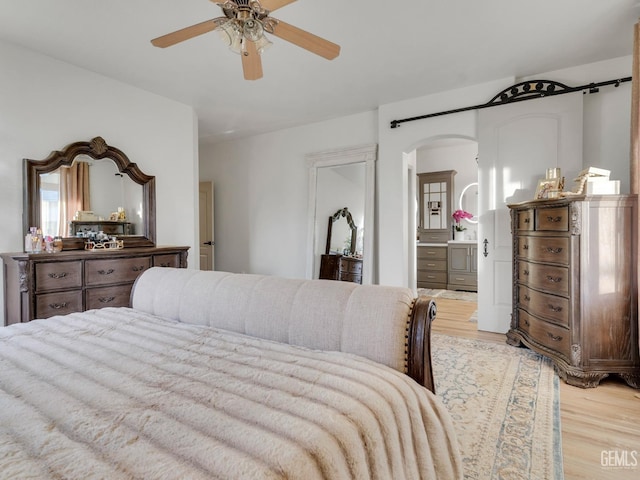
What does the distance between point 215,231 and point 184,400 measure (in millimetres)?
5476

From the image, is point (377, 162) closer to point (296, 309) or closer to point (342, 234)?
point (342, 234)

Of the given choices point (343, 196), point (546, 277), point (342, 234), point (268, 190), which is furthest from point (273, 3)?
point (268, 190)

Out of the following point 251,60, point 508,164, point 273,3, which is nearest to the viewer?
point 273,3

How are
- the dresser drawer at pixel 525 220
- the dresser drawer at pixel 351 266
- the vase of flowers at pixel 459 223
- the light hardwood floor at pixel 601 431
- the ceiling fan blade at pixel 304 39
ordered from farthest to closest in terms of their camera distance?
the vase of flowers at pixel 459 223 < the dresser drawer at pixel 351 266 < the dresser drawer at pixel 525 220 < the ceiling fan blade at pixel 304 39 < the light hardwood floor at pixel 601 431

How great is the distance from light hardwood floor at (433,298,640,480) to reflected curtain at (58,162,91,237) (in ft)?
13.2

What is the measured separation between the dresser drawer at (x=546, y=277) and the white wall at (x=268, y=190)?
2574 millimetres

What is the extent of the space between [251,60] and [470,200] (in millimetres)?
5703

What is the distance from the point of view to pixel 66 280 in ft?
8.91

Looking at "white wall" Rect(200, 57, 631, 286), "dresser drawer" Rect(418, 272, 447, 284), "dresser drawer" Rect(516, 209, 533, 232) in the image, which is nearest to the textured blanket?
"dresser drawer" Rect(516, 209, 533, 232)

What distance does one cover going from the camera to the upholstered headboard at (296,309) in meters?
1.22

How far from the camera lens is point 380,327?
122 cm

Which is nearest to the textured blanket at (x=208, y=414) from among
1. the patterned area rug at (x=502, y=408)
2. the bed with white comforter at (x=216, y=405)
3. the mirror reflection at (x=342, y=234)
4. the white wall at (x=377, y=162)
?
the bed with white comforter at (x=216, y=405)

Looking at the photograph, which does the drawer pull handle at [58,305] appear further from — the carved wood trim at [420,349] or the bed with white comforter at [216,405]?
the carved wood trim at [420,349]

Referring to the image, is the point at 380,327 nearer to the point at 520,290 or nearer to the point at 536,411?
the point at 536,411
